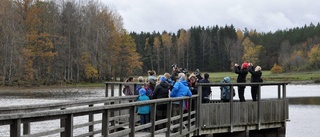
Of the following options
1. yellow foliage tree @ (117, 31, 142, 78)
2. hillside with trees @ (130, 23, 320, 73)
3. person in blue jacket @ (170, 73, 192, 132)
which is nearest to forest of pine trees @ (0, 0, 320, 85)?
yellow foliage tree @ (117, 31, 142, 78)

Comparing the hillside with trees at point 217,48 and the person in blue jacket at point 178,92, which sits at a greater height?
the hillside with trees at point 217,48

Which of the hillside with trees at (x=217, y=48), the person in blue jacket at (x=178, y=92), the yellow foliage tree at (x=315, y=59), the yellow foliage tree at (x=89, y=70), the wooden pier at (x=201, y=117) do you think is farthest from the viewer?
the hillside with trees at (x=217, y=48)

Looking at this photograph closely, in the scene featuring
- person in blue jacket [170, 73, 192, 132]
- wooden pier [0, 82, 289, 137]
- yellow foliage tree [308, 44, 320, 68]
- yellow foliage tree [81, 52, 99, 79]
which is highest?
yellow foliage tree [308, 44, 320, 68]

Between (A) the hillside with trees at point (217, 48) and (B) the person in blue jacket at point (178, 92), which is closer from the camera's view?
(B) the person in blue jacket at point (178, 92)

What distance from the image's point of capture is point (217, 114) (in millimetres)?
15758

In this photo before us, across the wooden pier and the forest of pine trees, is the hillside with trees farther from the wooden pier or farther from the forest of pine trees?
the wooden pier

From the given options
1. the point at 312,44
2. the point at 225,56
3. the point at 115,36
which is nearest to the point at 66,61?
the point at 115,36

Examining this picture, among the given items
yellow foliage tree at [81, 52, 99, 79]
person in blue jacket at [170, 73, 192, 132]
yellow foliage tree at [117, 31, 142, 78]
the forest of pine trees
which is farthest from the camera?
yellow foliage tree at [117, 31, 142, 78]

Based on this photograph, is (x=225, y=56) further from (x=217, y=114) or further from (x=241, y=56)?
(x=217, y=114)

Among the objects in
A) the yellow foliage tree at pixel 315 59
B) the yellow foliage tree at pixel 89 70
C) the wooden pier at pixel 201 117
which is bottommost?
the wooden pier at pixel 201 117

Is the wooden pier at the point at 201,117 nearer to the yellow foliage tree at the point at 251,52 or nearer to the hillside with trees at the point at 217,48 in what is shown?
the hillside with trees at the point at 217,48

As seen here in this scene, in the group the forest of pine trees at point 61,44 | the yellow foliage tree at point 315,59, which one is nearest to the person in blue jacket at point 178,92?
the forest of pine trees at point 61,44

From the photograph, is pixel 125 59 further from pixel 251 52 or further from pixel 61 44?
pixel 251 52

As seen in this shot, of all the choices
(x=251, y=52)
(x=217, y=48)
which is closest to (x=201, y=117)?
(x=251, y=52)
